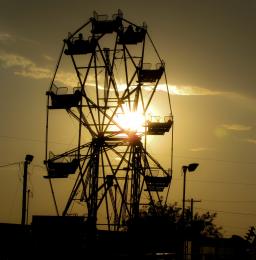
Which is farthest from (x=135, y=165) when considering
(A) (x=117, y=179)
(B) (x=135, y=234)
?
(B) (x=135, y=234)

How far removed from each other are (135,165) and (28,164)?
22.7 feet

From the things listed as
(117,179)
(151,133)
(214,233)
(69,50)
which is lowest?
(214,233)

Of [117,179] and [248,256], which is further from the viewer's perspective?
[117,179]

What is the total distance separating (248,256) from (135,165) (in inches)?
360

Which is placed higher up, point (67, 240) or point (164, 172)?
point (164, 172)

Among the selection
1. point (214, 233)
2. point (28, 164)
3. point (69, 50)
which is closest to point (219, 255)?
point (28, 164)

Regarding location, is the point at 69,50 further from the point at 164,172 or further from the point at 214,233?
the point at 214,233

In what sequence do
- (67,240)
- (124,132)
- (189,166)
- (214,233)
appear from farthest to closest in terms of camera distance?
(214,233), (189,166), (124,132), (67,240)

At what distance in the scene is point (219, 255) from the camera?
4394 cm

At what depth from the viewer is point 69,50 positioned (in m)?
45.3

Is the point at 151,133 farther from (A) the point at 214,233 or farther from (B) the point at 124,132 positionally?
(A) the point at 214,233

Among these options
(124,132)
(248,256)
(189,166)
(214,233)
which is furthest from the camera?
(214,233)

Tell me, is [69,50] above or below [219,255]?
above

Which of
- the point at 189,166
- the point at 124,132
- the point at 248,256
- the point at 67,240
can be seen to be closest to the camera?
the point at 67,240
